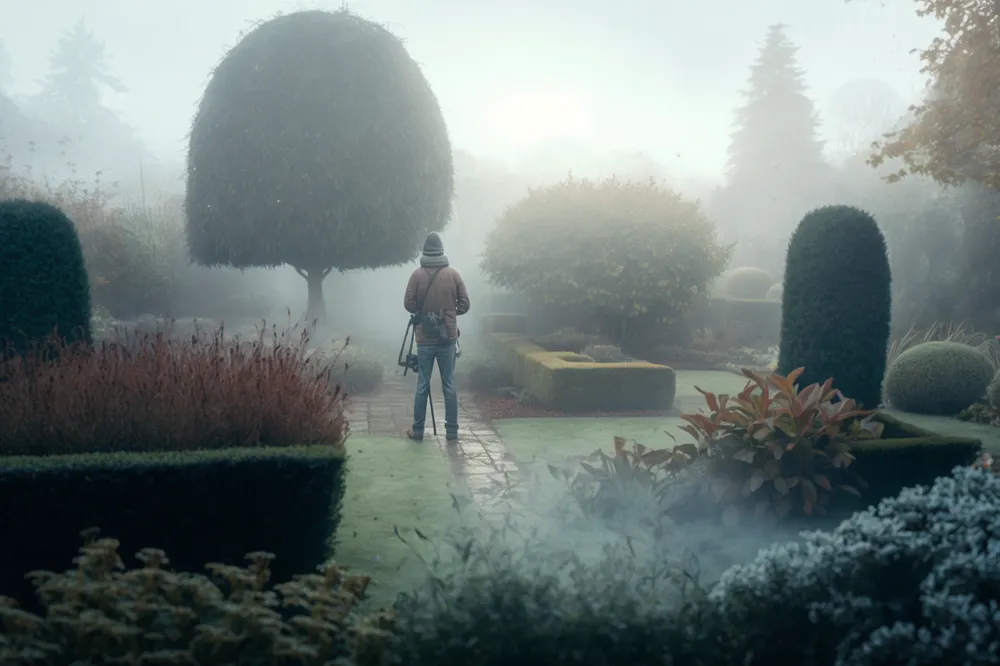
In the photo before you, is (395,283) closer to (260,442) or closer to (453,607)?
(260,442)

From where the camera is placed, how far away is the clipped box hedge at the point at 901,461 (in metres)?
6.50

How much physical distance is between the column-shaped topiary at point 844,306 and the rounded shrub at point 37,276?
258 inches

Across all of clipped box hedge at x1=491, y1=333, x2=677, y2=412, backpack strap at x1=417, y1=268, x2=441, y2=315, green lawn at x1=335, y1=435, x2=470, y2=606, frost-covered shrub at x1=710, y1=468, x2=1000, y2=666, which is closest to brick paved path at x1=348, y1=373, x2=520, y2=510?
green lawn at x1=335, y1=435, x2=470, y2=606

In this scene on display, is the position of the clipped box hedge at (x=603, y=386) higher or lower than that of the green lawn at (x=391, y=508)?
higher

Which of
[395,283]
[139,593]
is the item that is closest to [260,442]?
[139,593]

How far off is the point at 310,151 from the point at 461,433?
29.3 feet

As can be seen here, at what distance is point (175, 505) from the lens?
471 cm

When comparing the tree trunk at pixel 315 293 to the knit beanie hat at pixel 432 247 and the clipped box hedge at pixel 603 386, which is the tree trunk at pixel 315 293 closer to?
the clipped box hedge at pixel 603 386

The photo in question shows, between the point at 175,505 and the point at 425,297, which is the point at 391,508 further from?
the point at 425,297

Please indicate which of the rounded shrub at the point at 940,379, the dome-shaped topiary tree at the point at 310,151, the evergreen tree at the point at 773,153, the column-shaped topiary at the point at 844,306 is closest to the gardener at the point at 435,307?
the column-shaped topiary at the point at 844,306

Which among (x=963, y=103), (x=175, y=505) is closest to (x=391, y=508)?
(x=175, y=505)

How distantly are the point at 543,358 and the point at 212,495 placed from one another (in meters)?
8.65

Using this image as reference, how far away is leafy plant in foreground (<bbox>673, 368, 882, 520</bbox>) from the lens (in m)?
6.02

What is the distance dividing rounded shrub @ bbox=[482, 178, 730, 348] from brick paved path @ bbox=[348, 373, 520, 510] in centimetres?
394
